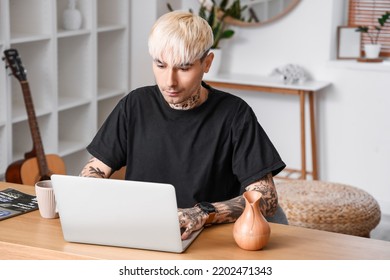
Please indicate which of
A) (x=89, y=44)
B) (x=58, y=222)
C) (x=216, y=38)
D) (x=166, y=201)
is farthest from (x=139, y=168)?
(x=216, y=38)

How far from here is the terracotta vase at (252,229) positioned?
192cm

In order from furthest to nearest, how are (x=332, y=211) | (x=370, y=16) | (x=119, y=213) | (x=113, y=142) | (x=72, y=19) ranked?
(x=370, y=16)
(x=72, y=19)
(x=332, y=211)
(x=113, y=142)
(x=119, y=213)

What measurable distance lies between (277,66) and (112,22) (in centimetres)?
111

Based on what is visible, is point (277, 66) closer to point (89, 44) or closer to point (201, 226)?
point (89, 44)

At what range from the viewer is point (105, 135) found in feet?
7.96

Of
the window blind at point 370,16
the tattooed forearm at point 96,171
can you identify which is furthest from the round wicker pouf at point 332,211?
the tattooed forearm at point 96,171

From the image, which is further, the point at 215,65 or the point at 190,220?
the point at 215,65

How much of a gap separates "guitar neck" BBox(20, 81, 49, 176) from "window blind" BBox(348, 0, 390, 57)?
7.07ft

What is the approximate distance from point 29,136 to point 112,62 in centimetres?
93

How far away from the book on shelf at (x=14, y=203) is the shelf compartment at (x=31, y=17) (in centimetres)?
177

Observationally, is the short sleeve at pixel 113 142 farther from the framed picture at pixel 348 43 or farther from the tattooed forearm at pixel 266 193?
the framed picture at pixel 348 43

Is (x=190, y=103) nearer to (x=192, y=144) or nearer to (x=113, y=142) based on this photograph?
(x=192, y=144)

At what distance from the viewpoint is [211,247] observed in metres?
1.96

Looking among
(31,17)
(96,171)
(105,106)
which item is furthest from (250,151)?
(105,106)
